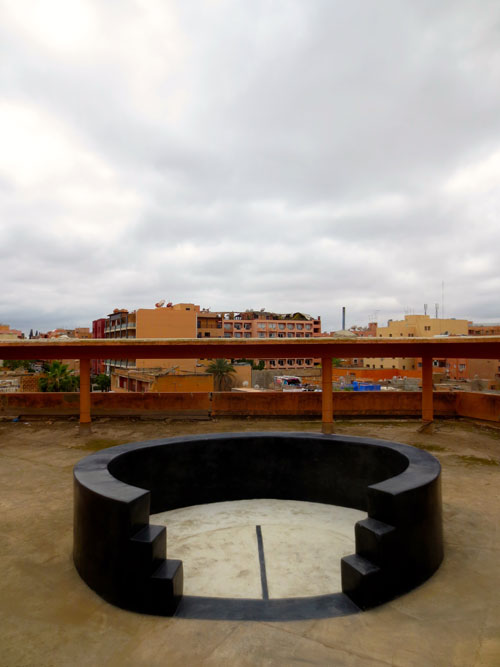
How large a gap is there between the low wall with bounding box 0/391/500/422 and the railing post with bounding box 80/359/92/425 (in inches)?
106

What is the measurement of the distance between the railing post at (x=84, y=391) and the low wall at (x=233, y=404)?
8.85 ft

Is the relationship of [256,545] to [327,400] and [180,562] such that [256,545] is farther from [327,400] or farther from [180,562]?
[327,400]

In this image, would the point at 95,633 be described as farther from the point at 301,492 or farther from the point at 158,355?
the point at 158,355

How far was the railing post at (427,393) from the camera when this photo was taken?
1479cm

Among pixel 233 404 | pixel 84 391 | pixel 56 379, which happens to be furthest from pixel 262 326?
pixel 84 391

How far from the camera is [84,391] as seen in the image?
1544 cm

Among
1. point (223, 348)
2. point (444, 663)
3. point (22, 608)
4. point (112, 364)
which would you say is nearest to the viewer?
point (444, 663)

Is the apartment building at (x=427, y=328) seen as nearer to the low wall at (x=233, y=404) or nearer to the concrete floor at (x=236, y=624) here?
the low wall at (x=233, y=404)

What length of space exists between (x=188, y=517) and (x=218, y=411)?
10198 millimetres

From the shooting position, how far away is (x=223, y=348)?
15039mm

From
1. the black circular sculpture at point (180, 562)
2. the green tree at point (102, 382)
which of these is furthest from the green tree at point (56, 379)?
the black circular sculpture at point (180, 562)

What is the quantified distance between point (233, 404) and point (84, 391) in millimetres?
6077

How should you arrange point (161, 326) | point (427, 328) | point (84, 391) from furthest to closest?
1. point (427, 328)
2. point (161, 326)
3. point (84, 391)

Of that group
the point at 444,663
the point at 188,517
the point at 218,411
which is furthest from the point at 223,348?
the point at 444,663
